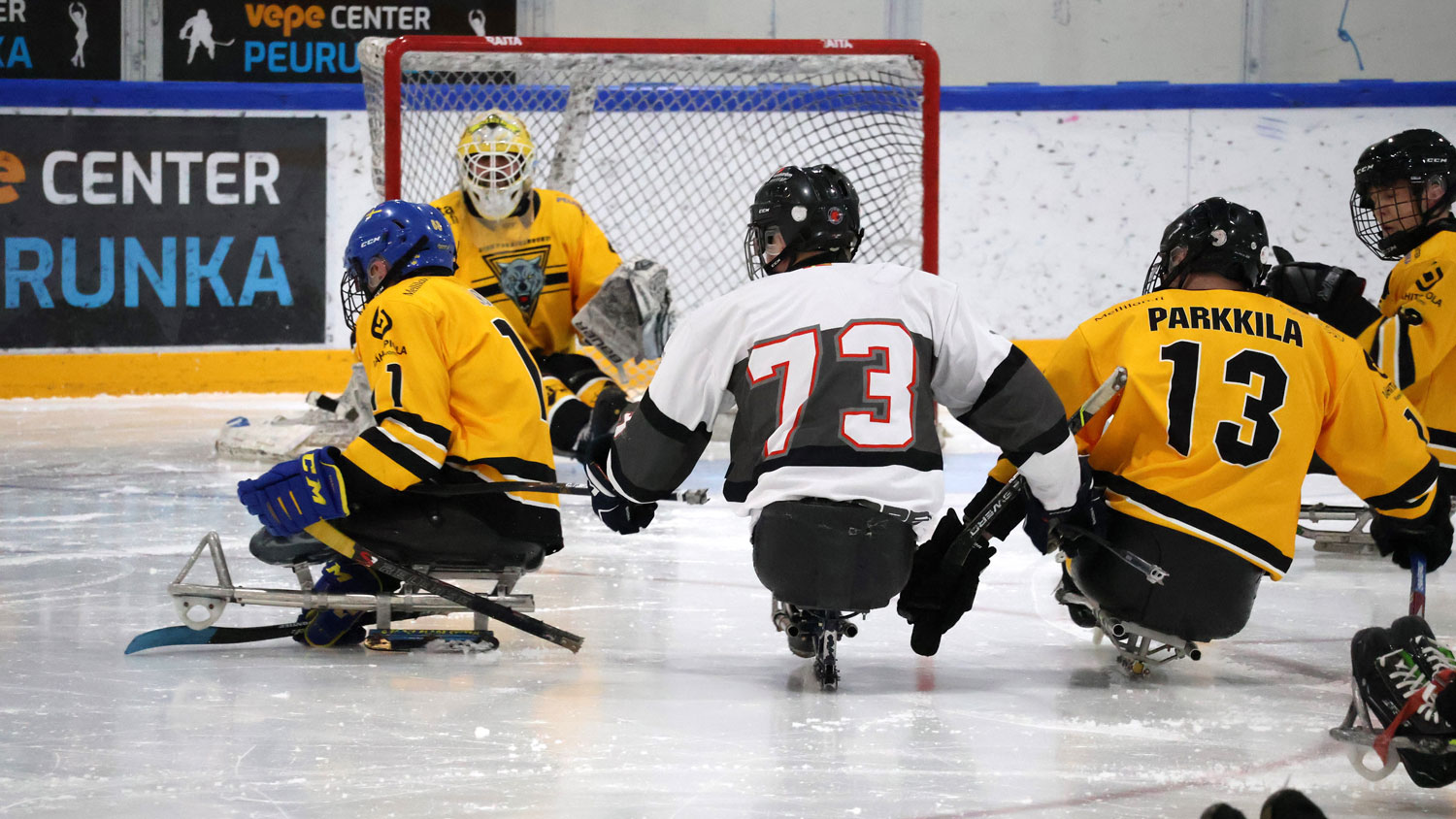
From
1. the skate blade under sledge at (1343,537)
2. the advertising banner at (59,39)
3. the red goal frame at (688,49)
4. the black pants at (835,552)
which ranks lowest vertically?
the skate blade under sledge at (1343,537)

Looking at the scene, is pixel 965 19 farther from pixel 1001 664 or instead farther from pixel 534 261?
pixel 1001 664

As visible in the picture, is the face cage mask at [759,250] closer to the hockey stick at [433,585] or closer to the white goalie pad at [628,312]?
the hockey stick at [433,585]

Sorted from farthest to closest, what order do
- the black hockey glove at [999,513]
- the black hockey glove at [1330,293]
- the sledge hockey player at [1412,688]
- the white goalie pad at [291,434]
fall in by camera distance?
the white goalie pad at [291,434] → the black hockey glove at [1330,293] → the black hockey glove at [999,513] → the sledge hockey player at [1412,688]

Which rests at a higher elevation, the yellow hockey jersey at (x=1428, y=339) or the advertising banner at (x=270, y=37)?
the advertising banner at (x=270, y=37)

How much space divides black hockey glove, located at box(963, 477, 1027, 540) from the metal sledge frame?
2.94 feet

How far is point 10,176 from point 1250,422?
598cm

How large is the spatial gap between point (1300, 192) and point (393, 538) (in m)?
5.68

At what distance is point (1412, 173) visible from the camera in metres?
3.82

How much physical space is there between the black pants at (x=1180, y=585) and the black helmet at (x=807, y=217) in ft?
2.38

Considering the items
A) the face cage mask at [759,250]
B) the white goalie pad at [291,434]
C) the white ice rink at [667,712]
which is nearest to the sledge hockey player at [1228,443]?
the white ice rink at [667,712]

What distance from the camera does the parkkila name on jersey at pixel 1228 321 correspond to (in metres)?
2.74

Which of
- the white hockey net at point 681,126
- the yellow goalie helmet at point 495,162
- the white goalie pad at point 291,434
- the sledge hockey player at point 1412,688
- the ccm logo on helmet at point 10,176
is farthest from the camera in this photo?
the ccm logo on helmet at point 10,176

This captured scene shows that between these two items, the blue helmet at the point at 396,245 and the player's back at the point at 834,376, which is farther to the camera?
the blue helmet at the point at 396,245

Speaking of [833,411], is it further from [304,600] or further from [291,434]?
[291,434]
